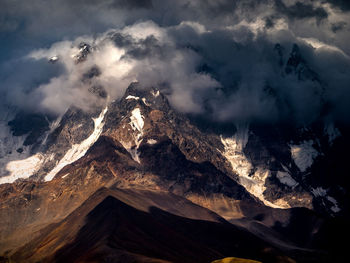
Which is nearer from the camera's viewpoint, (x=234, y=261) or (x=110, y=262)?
(x=234, y=261)

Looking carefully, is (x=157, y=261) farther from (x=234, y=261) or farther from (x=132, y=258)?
(x=234, y=261)

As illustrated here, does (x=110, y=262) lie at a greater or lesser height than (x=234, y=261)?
lesser

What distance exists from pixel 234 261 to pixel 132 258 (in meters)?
37.9

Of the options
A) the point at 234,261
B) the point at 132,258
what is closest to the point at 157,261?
the point at 132,258

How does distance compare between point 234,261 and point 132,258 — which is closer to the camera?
point 234,261

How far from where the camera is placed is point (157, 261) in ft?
632

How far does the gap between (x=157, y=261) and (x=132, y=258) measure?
991 centimetres

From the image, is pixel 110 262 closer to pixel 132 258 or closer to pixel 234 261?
pixel 132 258

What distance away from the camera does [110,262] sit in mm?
199375

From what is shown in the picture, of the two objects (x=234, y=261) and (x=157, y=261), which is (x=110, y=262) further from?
(x=234, y=261)

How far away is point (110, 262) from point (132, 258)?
8495mm

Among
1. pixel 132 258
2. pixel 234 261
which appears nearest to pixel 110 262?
pixel 132 258

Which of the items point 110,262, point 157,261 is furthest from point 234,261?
point 110,262
